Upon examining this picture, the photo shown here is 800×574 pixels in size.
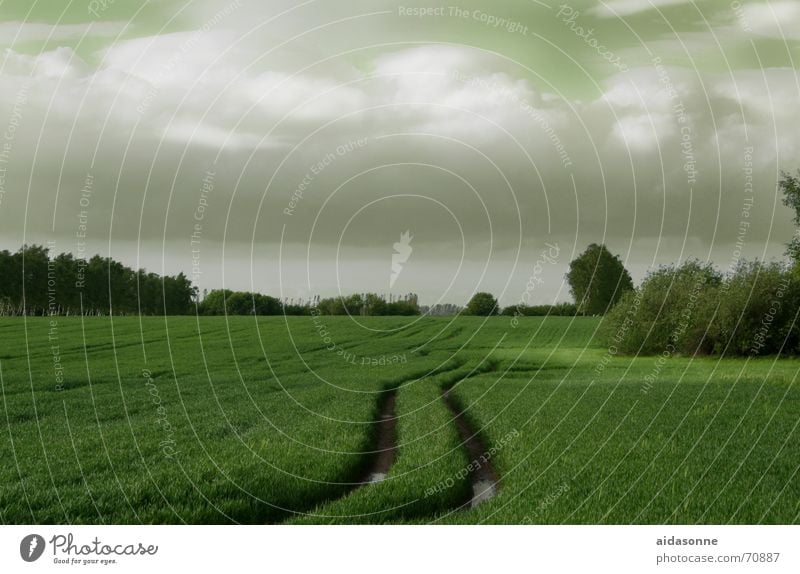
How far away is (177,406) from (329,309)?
8.75 m

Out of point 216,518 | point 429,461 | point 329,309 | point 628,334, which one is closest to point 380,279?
Result: point 329,309

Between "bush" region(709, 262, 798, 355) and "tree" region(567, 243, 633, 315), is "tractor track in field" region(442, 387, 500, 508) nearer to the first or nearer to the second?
"tree" region(567, 243, 633, 315)

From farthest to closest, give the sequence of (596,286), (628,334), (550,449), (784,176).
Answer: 1. (628,334)
2. (596,286)
3. (784,176)
4. (550,449)

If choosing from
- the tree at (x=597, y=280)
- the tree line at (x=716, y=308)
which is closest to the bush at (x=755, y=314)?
the tree line at (x=716, y=308)

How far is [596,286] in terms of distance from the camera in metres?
38.2

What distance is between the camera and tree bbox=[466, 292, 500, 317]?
2903 centimetres

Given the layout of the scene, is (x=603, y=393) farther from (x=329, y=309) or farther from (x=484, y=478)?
(x=484, y=478)

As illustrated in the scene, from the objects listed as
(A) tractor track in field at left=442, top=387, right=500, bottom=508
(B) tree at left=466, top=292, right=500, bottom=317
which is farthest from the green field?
(B) tree at left=466, top=292, right=500, bottom=317

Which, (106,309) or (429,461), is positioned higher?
(106,309)

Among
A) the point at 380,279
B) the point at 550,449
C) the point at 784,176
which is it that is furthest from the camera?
the point at 784,176

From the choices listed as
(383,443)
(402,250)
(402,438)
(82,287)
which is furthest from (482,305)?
(82,287)

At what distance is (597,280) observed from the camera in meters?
36.9
